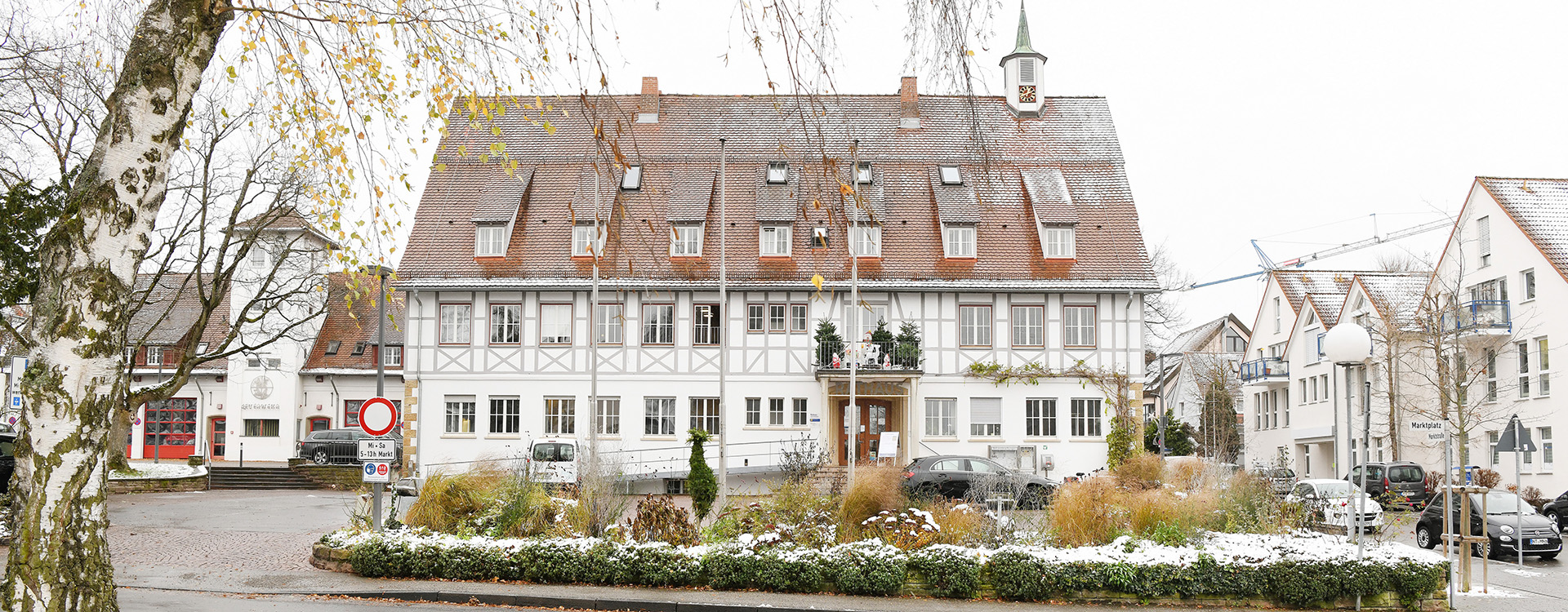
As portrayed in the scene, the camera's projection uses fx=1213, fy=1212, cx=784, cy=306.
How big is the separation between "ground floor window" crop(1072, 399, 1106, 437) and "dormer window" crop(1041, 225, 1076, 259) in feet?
13.6

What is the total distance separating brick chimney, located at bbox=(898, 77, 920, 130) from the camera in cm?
3819

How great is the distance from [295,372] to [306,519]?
950 inches

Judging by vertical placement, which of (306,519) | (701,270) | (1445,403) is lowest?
(306,519)

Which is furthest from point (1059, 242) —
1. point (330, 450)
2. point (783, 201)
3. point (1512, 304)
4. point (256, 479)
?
point (256, 479)

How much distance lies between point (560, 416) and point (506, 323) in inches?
119

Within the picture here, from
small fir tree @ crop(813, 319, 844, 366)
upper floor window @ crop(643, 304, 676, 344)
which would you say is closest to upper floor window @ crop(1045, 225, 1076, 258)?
small fir tree @ crop(813, 319, 844, 366)

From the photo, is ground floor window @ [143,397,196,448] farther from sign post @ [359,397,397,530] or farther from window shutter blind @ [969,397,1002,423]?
sign post @ [359,397,397,530]

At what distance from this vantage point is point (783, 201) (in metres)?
35.0

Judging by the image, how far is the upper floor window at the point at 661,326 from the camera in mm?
33906

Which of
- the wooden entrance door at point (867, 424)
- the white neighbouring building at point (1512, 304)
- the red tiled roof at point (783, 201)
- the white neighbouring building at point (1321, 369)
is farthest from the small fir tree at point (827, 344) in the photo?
the white neighbouring building at point (1512, 304)

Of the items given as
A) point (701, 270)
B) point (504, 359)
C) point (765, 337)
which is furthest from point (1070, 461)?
point (504, 359)

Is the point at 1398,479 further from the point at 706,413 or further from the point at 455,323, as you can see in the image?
the point at 455,323

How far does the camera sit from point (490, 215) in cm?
3409

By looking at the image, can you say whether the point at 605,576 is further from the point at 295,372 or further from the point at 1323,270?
the point at 1323,270
